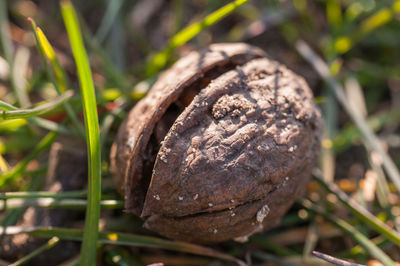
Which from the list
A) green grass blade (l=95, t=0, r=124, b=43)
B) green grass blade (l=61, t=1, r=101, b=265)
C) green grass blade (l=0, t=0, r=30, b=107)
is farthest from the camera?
green grass blade (l=95, t=0, r=124, b=43)

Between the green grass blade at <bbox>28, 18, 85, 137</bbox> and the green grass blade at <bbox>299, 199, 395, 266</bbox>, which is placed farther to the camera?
the green grass blade at <bbox>299, 199, 395, 266</bbox>

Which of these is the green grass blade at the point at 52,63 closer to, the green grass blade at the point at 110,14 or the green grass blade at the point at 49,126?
the green grass blade at the point at 49,126

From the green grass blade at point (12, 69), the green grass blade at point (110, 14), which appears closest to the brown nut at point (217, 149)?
the green grass blade at point (12, 69)

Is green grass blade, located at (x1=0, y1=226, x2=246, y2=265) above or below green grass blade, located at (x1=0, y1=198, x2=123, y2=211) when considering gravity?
below

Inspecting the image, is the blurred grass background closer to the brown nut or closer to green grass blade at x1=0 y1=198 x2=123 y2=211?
green grass blade at x1=0 y1=198 x2=123 y2=211

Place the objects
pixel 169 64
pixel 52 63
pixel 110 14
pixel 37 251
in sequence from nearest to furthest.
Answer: pixel 37 251, pixel 52 63, pixel 169 64, pixel 110 14

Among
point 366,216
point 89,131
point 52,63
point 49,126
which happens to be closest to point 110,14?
point 52,63

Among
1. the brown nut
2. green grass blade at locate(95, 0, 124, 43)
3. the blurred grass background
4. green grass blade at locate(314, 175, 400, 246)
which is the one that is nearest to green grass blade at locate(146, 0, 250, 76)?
the blurred grass background

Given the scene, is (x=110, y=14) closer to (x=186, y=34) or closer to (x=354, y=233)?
(x=186, y=34)
